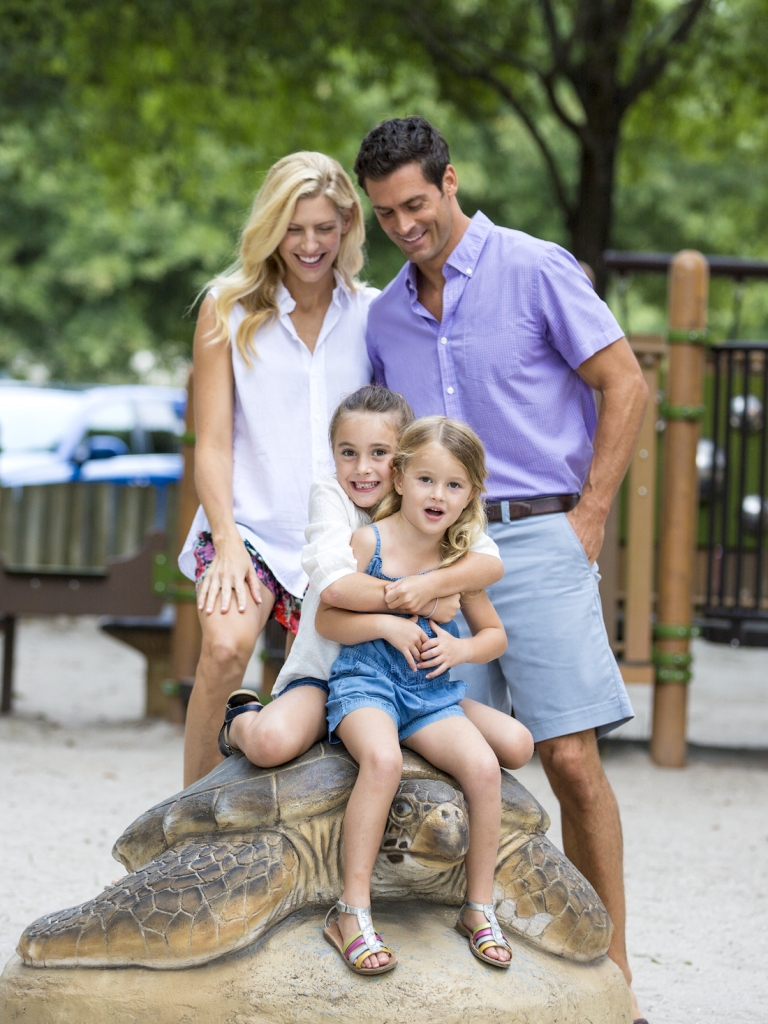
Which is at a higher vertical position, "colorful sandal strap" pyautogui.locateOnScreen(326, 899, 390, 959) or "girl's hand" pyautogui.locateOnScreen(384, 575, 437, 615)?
"girl's hand" pyautogui.locateOnScreen(384, 575, 437, 615)

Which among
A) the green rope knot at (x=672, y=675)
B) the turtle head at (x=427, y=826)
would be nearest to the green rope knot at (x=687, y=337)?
the green rope knot at (x=672, y=675)

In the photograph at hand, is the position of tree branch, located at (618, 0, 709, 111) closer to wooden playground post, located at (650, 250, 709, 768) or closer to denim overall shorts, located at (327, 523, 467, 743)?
wooden playground post, located at (650, 250, 709, 768)

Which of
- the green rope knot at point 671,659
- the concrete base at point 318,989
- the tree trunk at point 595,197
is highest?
the tree trunk at point 595,197

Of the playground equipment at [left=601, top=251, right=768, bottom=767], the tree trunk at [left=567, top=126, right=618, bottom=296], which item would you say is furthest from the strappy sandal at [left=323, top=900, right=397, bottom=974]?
the tree trunk at [left=567, top=126, right=618, bottom=296]

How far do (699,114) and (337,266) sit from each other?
13.0 metres

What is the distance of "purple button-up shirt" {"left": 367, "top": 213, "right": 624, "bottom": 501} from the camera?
3344mm

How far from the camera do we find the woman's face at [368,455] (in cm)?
A: 293

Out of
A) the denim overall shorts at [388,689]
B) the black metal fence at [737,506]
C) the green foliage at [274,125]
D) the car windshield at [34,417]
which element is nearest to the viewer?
the denim overall shorts at [388,689]

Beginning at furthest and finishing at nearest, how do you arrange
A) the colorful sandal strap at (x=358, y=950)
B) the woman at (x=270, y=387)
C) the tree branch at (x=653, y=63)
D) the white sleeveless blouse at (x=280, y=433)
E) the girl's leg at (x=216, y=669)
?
the tree branch at (x=653, y=63), the white sleeveless blouse at (x=280, y=433), the woman at (x=270, y=387), the girl's leg at (x=216, y=669), the colorful sandal strap at (x=358, y=950)

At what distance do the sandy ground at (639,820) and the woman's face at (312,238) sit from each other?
88.9 inches

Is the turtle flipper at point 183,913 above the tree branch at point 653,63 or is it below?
below

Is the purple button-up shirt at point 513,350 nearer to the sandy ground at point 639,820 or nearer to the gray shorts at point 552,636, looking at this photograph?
the gray shorts at point 552,636

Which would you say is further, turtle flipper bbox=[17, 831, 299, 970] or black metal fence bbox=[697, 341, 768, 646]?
black metal fence bbox=[697, 341, 768, 646]

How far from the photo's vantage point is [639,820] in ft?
19.1
